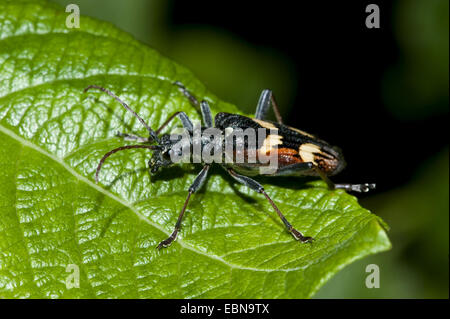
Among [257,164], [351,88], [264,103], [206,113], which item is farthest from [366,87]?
[206,113]

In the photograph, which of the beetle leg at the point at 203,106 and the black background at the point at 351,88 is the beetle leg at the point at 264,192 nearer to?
the beetle leg at the point at 203,106

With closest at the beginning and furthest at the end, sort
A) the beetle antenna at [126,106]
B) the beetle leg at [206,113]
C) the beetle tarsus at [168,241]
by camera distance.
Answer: the beetle tarsus at [168,241] → the beetle antenna at [126,106] → the beetle leg at [206,113]

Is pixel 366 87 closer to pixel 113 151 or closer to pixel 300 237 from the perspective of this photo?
pixel 300 237

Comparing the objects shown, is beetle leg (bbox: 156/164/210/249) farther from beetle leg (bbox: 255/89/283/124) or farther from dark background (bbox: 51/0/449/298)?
dark background (bbox: 51/0/449/298)

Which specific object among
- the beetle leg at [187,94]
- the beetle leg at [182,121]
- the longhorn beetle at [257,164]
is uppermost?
the beetle leg at [187,94]

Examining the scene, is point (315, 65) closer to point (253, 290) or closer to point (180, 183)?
point (180, 183)

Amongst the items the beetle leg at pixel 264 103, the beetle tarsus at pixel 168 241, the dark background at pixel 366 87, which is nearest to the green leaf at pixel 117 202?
the beetle tarsus at pixel 168 241

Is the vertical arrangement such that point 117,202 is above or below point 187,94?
below
